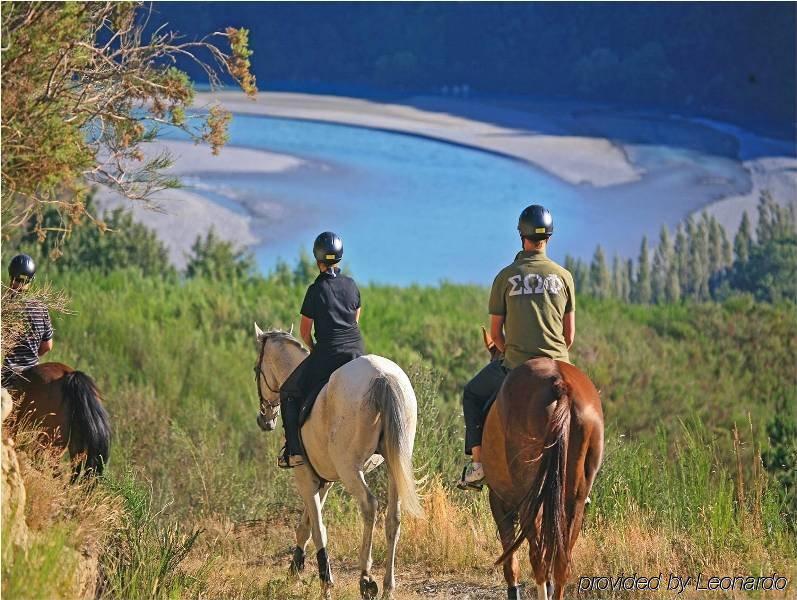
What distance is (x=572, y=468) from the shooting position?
7957mm

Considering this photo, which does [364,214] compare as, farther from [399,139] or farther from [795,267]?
[795,267]

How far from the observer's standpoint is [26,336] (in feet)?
33.3

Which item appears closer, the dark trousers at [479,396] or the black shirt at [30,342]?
the dark trousers at [479,396]

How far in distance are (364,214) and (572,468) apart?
3541 centimetres

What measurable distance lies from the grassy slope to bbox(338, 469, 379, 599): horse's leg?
622 millimetres

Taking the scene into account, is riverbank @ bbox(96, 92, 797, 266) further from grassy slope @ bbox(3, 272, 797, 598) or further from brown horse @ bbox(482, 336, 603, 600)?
brown horse @ bbox(482, 336, 603, 600)

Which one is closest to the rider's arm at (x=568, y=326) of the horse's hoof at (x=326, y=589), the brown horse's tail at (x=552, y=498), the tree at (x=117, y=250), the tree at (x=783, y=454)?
the brown horse's tail at (x=552, y=498)

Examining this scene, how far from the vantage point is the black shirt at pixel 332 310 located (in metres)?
9.51

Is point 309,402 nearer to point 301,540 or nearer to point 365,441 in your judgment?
point 365,441

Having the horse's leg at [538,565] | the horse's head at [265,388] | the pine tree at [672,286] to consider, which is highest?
the pine tree at [672,286]

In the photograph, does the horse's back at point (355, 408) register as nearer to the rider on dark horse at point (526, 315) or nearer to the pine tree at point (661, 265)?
the rider on dark horse at point (526, 315)

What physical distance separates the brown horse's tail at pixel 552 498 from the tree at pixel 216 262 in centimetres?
3122

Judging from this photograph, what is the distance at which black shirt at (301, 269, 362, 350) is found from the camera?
31.2 feet

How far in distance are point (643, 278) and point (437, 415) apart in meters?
30.2
